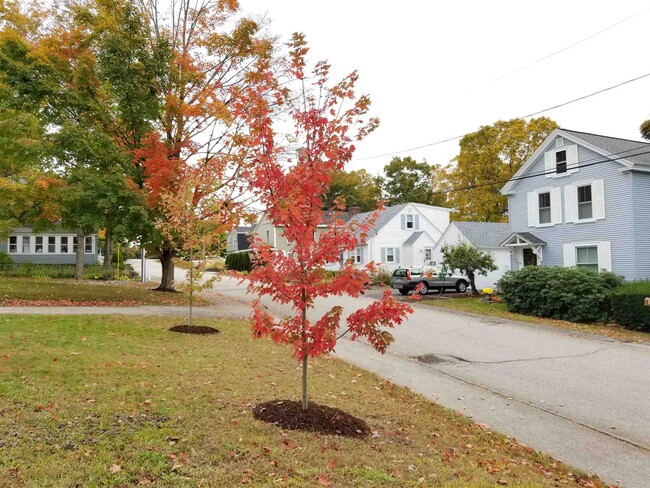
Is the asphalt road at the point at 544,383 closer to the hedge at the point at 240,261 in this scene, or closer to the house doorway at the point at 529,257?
the house doorway at the point at 529,257

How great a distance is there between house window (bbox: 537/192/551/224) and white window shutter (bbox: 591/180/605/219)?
2301 millimetres

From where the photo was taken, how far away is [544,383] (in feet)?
27.9

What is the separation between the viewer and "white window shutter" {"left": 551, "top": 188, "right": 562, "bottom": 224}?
2111cm

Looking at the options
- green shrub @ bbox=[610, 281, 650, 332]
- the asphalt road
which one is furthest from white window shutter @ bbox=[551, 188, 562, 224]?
the asphalt road

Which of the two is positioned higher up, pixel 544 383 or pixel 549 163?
pixel 549 163

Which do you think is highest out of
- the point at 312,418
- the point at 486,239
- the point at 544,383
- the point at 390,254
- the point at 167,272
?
the point at 486,239

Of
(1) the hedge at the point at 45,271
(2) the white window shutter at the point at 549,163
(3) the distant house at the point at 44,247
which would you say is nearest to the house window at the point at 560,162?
(2) the white window shutter at the point at 549,163

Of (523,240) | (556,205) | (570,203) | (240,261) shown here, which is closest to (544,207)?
(556,205)

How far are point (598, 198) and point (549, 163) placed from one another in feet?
9.82

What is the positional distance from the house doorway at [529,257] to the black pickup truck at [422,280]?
13.5 ft

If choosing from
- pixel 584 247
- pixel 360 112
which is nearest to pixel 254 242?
pixel 360 112

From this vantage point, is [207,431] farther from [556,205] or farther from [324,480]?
[556,205]

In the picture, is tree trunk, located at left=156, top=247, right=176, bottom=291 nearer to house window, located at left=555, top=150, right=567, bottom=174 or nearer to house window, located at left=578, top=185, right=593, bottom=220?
house window, located at left=555, top=150, right=567, bottom=174

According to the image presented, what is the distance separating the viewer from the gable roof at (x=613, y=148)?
18.5 metres
